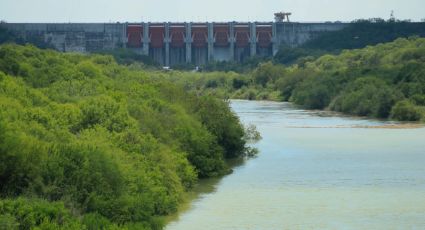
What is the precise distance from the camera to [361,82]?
71812 mm

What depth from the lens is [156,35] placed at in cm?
11712

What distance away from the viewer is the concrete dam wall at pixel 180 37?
11569cm

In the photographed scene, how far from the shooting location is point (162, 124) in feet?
115

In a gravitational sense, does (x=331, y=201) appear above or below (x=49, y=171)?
below

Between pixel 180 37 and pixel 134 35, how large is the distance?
4.59 meters

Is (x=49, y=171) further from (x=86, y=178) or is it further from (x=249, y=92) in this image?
(x=249, y=92)

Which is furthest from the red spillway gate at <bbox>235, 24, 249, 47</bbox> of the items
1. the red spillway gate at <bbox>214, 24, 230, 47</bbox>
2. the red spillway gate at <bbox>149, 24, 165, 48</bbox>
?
the red spillway gate at <bbox>149, 24, 165, 48</bbox>

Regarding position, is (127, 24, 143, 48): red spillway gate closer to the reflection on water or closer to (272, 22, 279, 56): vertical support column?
(272, 22, 279, 56): vertical support column

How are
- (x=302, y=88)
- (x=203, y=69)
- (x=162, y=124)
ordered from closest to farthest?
(x=162, y=124)
(x=302, y=88)
(x=203, y=69)

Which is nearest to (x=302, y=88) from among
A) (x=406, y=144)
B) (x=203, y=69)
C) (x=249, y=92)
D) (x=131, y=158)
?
(x=249, y=92)

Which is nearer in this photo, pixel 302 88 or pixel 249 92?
pixel 302 88

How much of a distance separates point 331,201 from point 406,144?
15.2 meters

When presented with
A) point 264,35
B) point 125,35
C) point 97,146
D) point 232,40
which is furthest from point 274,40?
point 97,146

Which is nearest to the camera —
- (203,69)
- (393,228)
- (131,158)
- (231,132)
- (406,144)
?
(393,228)
